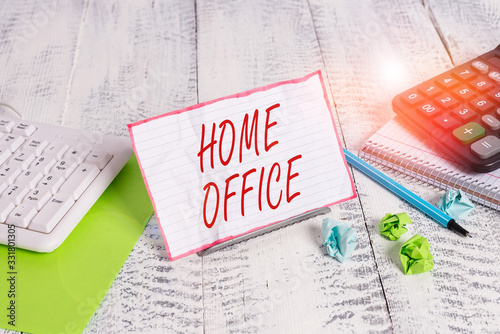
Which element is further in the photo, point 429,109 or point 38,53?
point 38,53

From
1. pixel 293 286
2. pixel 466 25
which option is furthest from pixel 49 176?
pixel 466 25

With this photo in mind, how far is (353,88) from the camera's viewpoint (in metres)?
0.71

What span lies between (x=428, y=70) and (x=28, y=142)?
21.6 inches

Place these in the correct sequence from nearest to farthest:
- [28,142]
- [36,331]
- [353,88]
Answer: [36,331] < [28,142] < [353,88]

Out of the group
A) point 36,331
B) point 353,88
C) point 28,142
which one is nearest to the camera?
point 36,331

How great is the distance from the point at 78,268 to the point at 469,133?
43cm

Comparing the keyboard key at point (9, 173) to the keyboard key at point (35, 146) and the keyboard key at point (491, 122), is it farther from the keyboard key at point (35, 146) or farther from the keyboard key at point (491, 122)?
the keyboard key at point (491, 122)

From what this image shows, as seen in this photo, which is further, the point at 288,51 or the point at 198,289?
the point at 288,51

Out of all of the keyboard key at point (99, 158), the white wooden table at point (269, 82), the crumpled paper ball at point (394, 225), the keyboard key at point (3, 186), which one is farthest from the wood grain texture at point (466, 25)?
the keyboard key at point (3, 186)

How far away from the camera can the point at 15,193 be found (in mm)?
499

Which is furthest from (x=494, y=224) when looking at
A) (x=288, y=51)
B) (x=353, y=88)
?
(x=288, y=51)

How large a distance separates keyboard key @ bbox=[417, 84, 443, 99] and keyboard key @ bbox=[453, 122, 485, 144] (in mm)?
65

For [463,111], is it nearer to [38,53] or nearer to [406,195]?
[406,195]

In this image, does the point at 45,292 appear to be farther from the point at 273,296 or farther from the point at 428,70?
the point at 428,70
